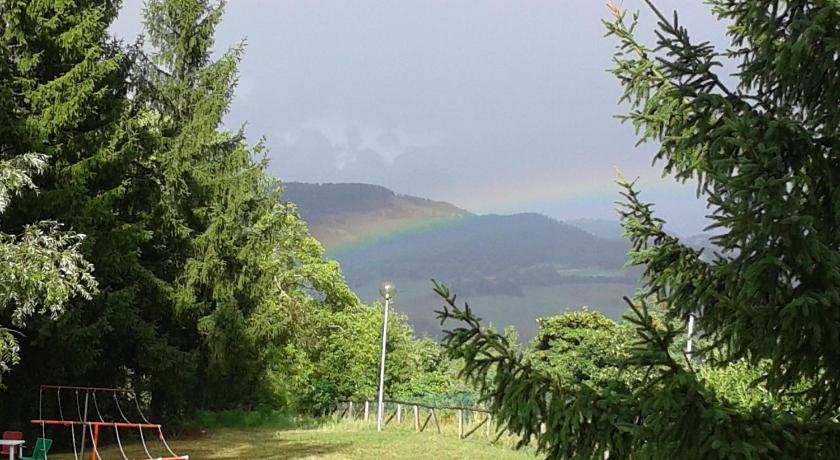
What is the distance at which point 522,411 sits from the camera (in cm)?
310

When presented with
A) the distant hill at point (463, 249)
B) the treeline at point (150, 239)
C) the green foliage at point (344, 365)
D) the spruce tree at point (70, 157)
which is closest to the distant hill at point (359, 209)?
the distant hill at point (463, 249)

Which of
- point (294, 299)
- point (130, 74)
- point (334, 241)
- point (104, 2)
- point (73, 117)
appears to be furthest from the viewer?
point (334, 241)

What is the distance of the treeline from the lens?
12078mm

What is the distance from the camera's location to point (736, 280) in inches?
127

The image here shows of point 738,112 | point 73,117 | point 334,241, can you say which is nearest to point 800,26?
point 738,112

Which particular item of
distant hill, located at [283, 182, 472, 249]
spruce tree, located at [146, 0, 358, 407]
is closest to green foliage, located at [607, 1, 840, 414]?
spruce tree, located at [146, 0, 358, 407]

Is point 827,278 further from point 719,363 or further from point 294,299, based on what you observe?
point 294,299

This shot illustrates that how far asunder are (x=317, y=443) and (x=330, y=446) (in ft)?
2.46

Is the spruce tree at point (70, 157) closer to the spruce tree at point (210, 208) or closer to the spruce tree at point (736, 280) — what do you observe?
the spruce tree at point (210, 208)

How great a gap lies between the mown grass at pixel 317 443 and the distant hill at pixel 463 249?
46.4m

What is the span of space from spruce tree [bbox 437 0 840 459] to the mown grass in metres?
11.5

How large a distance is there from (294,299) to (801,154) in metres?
22.2

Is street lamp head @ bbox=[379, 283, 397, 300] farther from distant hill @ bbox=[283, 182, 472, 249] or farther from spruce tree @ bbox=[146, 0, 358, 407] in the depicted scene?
distant hill @ bbox=[283, 182, 472, 249]

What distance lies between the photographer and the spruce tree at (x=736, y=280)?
2746 millimetres
